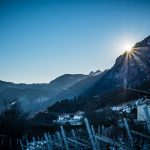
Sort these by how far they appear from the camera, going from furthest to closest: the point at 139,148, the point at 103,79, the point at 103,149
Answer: the point at 103,79
the point at 103,149
the point at 139,148

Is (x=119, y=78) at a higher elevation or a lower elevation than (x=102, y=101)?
higher

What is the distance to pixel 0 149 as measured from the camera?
103ft

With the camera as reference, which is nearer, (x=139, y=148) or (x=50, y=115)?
(x=139, y=148)

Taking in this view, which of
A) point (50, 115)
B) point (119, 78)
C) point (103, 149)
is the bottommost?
point (50, 115)

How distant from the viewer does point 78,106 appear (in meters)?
96.6

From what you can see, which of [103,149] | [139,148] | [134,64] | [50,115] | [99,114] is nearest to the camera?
[139,148]

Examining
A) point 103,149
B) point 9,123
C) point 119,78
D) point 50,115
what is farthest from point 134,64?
point 103,149

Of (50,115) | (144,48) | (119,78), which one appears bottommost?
(50,115)

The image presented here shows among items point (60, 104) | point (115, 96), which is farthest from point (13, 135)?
point (60, 104)

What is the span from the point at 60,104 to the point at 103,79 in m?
66.3

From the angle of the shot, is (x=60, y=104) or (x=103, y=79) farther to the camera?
(x=103, y=79)

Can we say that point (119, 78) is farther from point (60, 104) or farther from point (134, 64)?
point (60, 104)

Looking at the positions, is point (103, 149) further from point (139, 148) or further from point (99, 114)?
point (99, 114)

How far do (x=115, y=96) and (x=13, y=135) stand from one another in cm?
5681
